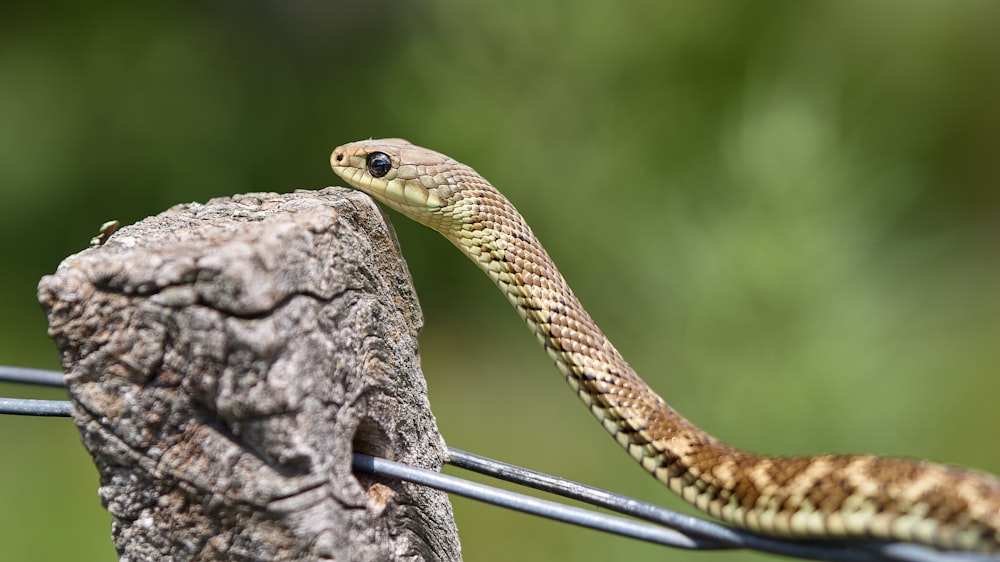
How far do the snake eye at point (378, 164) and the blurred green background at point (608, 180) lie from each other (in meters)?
2.34

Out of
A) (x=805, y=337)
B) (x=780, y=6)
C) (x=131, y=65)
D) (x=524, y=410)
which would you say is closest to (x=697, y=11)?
(x=780, y=6)

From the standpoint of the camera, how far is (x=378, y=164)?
325 cm

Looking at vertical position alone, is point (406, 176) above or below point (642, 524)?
above

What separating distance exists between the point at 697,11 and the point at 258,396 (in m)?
8.21

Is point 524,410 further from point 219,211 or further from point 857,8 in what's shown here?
point 219,211

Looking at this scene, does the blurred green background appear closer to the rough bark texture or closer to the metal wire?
the metal wire

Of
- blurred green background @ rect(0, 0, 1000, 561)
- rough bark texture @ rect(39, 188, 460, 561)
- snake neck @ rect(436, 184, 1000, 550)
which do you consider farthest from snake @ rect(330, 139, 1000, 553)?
blurred green background @ rect(0, 0, 1000, 561)

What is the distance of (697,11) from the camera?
8.93m

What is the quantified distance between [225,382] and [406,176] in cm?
163

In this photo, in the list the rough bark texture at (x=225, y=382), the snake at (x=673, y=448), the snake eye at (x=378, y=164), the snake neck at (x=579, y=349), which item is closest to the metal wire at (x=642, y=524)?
the snake at (x=673, y=448)

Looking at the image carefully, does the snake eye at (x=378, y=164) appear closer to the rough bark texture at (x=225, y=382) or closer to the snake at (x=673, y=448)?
the snake at (x=673, y=448)

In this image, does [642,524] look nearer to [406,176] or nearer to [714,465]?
[714,465]

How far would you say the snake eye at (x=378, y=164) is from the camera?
3227 mm

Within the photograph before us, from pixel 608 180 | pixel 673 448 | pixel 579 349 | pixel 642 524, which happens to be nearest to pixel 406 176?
pixel 579 349
